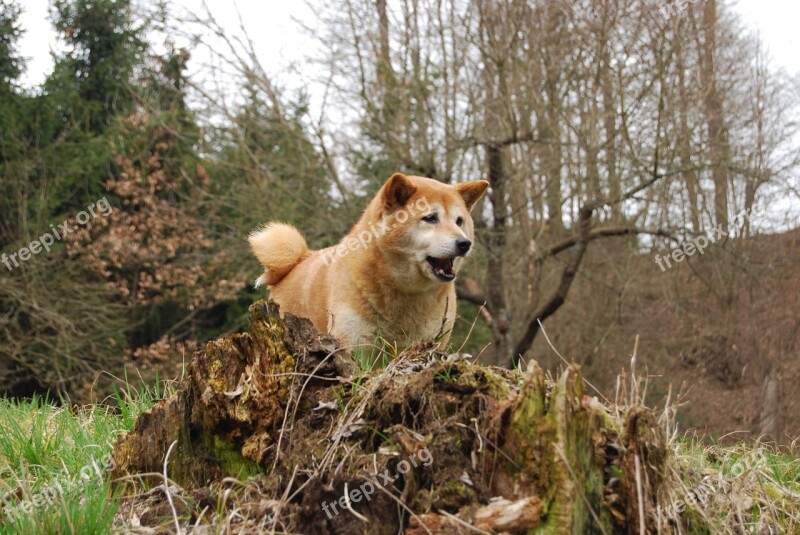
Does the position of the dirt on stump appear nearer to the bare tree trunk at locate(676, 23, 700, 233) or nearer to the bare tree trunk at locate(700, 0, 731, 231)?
the bare tree trunk at locate(676, 23, 700, 233)

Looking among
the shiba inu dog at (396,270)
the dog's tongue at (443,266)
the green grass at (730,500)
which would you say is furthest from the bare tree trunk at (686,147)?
the green grass at (730,500)

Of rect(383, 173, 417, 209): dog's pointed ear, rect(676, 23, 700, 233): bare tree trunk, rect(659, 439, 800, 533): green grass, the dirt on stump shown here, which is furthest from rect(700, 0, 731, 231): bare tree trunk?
the dirt on stump

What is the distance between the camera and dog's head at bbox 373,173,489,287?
5.40 m

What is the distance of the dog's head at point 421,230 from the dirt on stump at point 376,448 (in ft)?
7.83

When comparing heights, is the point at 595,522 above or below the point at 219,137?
below

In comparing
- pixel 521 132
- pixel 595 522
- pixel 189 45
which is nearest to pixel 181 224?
pixel 189 45

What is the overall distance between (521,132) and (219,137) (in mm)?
5097

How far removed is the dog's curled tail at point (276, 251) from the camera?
6.43 meters

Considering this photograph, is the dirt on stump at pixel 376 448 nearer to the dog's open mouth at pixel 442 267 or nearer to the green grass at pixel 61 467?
the green grass at pixel 61 467

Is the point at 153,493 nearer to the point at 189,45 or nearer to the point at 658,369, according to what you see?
the point at 189,45

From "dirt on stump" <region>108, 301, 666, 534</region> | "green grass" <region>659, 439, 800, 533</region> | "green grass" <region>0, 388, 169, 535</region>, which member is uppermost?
"dirt on stump" <region>108, 301, 666, 534</region>

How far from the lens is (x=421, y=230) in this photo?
5547mm

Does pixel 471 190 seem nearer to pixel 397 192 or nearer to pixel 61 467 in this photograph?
pixel 397 192

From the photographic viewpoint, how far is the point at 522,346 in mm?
14648
